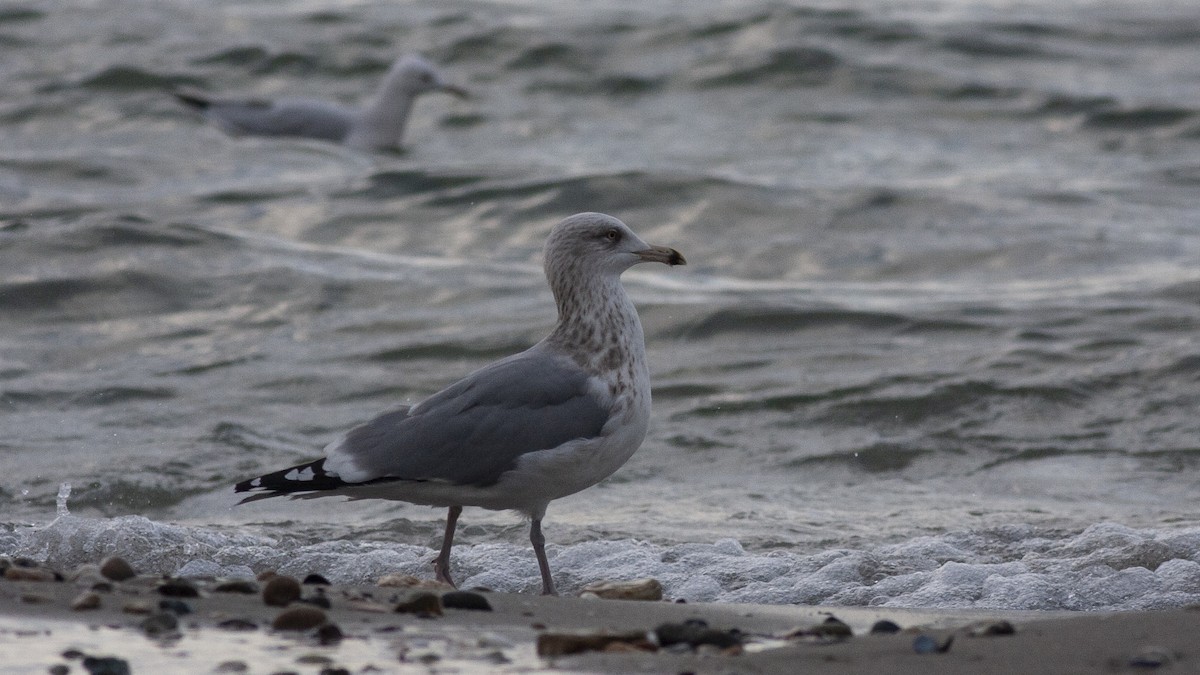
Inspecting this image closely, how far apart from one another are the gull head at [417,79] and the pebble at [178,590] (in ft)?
41.2

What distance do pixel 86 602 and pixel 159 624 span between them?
0.29 metres

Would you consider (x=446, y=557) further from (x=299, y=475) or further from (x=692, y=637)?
(x=692, y=637)

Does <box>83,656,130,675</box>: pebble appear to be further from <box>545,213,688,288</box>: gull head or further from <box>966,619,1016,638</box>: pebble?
<box>545,213,688,288</box>: gull head

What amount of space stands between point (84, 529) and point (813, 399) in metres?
3.99

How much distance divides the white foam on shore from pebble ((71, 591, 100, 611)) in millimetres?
1602

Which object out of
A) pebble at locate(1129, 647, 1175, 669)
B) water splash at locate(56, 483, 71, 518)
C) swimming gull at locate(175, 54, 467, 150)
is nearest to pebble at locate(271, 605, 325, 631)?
pebble at locate(1129, 647, 1175, 669)

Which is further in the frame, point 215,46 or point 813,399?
point 215,46

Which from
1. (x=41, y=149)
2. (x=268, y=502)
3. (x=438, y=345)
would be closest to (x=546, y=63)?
(x=41, y=149)

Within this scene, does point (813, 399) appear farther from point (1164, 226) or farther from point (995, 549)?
point (1164, 226)

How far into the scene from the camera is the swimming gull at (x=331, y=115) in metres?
16.0

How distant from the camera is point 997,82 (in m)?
16.9

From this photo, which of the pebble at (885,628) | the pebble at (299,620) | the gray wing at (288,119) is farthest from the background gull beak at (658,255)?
the gray wing at (288,119)

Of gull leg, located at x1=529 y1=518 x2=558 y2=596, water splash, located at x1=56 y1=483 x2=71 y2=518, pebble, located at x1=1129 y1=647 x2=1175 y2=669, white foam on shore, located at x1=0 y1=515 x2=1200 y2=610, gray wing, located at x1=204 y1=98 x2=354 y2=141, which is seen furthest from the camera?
gray wing, located at x1=204 y1=98 x2=354 y2=141

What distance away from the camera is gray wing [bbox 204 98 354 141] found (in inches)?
630
